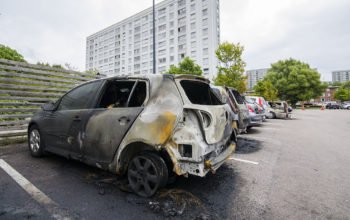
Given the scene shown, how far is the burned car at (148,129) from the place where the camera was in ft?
7.42

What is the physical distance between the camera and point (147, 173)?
246 cm

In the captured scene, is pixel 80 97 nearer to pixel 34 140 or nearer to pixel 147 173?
pixel 34 140

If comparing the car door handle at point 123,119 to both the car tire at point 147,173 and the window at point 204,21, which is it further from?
→ the window at point 204,21

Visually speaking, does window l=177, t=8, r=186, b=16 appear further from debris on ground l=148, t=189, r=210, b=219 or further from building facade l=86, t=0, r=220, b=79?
debris on ground l=148, t=189, r=210, b=219

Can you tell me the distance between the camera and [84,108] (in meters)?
3.22

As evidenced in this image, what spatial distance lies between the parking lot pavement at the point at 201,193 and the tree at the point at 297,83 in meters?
41.7

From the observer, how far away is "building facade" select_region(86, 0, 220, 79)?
40.4m

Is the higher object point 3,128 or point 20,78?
point 20,78

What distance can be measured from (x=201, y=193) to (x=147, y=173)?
0.87 m

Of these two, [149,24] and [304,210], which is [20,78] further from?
[149,24]

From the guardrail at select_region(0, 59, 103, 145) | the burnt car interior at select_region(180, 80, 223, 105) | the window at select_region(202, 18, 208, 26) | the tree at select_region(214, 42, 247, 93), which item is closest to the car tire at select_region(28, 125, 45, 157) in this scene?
the guardrail at select_region(0, 59, 103, 145)

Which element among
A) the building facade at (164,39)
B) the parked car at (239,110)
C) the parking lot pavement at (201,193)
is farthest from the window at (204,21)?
the parking lot pavement at (201,193)

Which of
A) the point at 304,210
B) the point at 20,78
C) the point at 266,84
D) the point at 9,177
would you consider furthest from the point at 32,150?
the point at 266,84

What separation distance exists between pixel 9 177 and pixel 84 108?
1.69 meters
